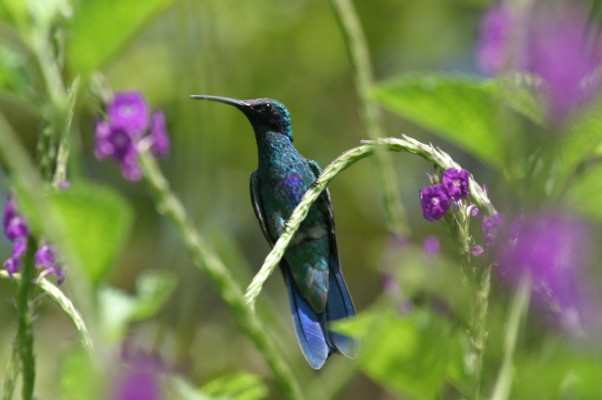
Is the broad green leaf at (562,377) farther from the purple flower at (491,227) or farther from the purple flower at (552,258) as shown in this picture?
the purple flower at (491,227)

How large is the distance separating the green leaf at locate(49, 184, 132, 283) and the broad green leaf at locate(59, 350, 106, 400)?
44 mm

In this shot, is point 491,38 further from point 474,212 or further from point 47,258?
point 47,258

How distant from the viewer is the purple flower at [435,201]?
0.78 meters

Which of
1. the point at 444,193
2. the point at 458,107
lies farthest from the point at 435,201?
the point at 458,107

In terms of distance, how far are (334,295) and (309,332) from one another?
19 cm

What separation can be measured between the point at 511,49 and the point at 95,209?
0.26m

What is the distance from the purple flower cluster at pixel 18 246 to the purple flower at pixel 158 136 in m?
0.12

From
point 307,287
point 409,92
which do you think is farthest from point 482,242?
point 307,287

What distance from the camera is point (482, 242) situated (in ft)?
2.43

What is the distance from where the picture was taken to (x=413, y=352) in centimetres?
53

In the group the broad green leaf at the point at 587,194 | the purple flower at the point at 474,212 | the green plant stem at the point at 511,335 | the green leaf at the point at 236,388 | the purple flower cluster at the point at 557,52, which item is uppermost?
the purple flower cluster at the point at 557,52

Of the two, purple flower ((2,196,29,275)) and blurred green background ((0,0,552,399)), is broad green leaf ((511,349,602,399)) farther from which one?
blurred green background ((0,0,552,399))

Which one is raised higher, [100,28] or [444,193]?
[100,28]

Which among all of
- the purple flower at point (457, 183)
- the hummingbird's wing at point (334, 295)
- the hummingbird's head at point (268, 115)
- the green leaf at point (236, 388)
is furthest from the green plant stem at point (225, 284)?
the hummingbird's head at point (268, 115)
